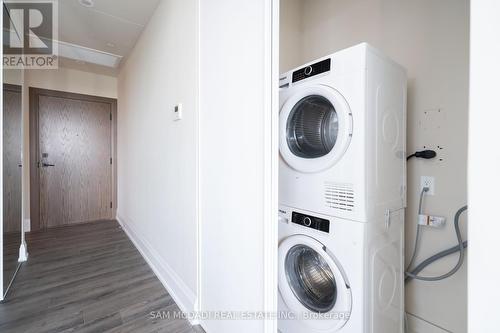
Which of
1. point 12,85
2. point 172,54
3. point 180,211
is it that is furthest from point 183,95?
point 12,85

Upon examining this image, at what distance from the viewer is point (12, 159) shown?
207cm

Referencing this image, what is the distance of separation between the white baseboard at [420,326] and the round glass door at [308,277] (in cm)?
66

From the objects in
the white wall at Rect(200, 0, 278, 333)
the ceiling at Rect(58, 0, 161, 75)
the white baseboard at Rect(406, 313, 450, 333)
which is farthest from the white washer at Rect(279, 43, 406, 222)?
the ceiling at Rect(58, 0, 161, 75)

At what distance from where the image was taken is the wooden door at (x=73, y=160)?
3373 millimetres

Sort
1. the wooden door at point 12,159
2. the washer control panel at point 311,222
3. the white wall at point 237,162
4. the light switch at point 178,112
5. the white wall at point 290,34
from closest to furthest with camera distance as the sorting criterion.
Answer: the white wall at point 237,162 → the washer control panel at point 311,222 → the light switch at point 178,112 → the wooden door at point 12,159 → the white wall at point 290,34

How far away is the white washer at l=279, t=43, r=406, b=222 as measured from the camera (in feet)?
3.49

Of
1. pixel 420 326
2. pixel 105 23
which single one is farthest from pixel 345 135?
pixel 105 23

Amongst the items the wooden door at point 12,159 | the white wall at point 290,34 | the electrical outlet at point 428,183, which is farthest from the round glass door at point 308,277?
the wooden door at point 12,159

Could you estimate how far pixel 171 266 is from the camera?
Answer: 191 centimetres

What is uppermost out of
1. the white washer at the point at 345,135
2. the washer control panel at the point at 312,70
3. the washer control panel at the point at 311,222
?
the washer control panel at the point at 312,70

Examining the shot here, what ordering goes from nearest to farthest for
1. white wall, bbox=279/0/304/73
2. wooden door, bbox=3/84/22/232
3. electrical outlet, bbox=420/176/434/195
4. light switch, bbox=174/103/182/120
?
electrical outlet, bbox=420/176/434/195 → light switch, bbox=174/103/182/120 → wooden door, bbox=3/84/22/232 → white wall, bbox=279/0/304/73

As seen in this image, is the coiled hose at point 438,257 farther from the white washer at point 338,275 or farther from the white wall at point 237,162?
the white wall at point 237,162

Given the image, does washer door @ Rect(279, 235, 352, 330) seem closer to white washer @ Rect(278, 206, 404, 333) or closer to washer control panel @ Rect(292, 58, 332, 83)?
white washer @ Rect(278, 206, 404, 333)

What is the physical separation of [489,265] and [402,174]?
1067 mm
